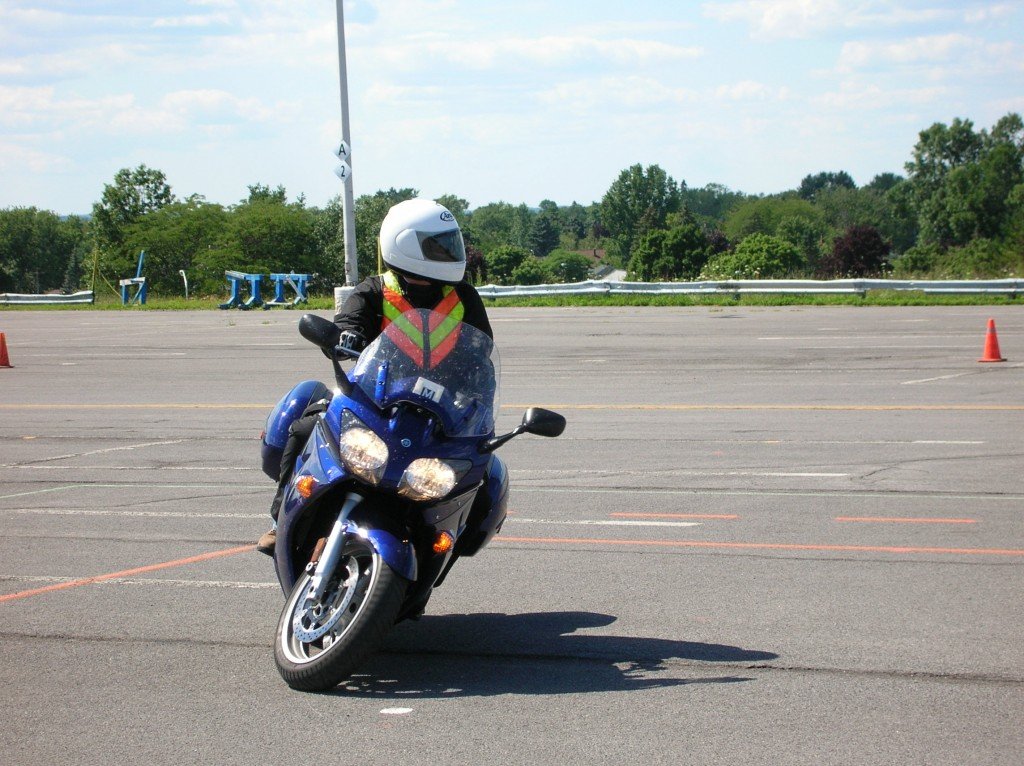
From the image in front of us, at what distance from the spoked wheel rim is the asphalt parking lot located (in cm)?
21

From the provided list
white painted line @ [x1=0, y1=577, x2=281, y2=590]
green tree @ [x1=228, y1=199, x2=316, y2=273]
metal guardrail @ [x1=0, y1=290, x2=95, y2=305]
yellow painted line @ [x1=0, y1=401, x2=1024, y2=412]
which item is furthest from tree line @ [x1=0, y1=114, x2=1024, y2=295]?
white painted line @ [x1=0, y1=577, x2=281, y2=590]

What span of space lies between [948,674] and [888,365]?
14212mm

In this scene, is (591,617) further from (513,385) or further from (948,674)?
(513,385)

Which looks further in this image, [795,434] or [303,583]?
[795,434]

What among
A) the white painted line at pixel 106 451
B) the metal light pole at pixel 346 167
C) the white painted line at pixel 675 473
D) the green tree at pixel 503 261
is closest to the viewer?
the white painted line at pixel 675 473

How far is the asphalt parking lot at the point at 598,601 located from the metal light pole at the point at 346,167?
66.7 ft

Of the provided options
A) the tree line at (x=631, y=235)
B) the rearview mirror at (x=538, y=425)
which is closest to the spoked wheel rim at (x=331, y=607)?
the rearview mirror at (x=538, y=425)

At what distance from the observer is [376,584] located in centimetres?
475

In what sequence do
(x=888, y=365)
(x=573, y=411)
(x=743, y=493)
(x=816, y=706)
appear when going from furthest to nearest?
(x=888, y=365) < (x=573, y=411) < (x=743, y=493) < (x=816, y=706)

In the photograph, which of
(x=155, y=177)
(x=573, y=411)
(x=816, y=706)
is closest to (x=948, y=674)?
(x=816, y=706)

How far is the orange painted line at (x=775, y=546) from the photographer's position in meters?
7.31

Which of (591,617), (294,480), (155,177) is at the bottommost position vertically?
(591,617)

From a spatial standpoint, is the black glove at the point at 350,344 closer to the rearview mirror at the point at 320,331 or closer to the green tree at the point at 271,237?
the rearview mirror at the point at 320,331

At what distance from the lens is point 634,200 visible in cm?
16875
